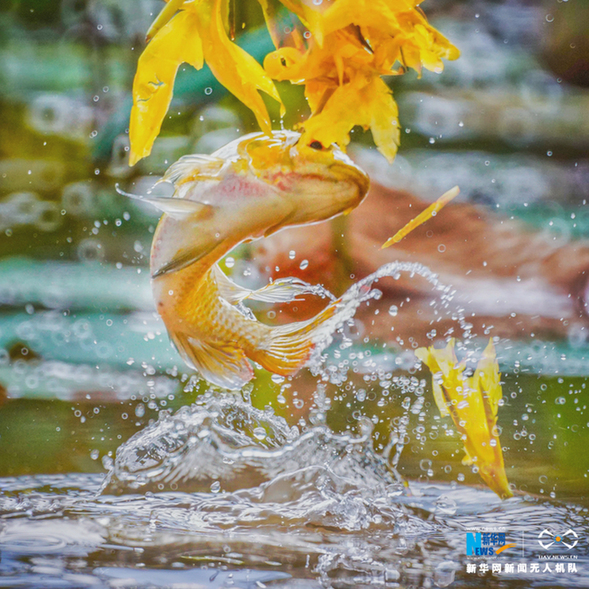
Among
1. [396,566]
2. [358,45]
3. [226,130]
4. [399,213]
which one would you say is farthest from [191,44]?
[396,566]

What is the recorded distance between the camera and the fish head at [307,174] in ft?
1.84

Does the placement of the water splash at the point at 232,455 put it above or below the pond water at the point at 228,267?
below

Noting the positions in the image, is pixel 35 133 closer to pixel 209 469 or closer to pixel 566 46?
pixel 209 469

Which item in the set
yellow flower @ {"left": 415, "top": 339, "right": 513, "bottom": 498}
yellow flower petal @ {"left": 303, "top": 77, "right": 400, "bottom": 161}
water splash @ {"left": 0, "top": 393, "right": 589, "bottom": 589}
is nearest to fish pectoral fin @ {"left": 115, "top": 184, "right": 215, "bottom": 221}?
yellow flower petal @ {"left": 303, "top": 77, "right": 400, "bottom": 161}

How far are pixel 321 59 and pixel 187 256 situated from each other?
0.23 meters

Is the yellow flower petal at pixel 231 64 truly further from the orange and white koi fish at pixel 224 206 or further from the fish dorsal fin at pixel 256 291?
the fish dorsal fin at pixel 256 291

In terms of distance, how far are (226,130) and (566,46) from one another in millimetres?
545

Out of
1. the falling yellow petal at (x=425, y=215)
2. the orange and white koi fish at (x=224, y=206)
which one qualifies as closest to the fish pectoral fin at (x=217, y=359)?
the orange and white koi fish at (x=224, y=206)

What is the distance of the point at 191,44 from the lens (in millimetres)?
595

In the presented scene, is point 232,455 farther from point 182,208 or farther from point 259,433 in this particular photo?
point 182,208

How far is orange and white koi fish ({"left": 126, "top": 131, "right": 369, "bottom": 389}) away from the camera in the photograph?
1.85 feet

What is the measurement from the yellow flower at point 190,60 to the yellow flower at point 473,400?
533 mm

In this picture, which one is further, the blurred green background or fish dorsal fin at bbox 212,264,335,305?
the blurred green background

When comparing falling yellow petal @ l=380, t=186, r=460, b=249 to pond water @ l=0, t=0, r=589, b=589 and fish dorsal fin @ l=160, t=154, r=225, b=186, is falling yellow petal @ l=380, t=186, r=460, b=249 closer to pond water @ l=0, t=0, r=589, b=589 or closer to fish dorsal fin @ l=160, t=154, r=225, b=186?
pond water @ l=0, t=0, r=589, b=589
